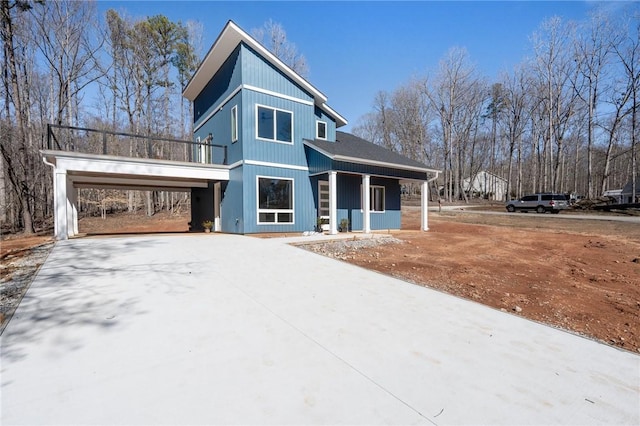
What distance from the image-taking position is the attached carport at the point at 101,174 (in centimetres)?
942

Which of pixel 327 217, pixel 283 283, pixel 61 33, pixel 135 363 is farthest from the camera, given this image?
pixel 61 33

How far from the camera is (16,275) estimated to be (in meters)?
5.05

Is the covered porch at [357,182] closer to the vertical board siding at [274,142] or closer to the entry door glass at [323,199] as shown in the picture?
the entry door glass at [323,199]

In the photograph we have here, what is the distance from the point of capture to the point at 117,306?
12.0ft

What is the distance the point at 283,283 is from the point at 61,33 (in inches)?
1022

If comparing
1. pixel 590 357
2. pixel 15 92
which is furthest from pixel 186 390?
pixel 15 92

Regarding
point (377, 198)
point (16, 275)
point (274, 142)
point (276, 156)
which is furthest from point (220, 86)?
point (16, 275)

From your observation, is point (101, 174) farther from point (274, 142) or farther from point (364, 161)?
point (364, 161)

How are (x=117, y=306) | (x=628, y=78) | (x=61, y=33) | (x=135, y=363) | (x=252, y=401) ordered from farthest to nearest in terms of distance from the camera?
(x=628, y=78), (x=61, y=33), (x=117, y=306), (x=135, y=363), (x=252, y=401)

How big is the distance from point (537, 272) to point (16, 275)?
10.9 metres

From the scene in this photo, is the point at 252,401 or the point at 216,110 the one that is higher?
the point at 216,110

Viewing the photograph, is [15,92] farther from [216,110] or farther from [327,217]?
[327,217]

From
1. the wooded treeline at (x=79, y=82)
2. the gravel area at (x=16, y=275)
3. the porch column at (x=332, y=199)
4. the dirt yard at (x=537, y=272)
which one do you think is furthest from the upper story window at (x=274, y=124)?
the wooded treeline at (x=79, y=82)

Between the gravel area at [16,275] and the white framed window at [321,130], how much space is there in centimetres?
1097
